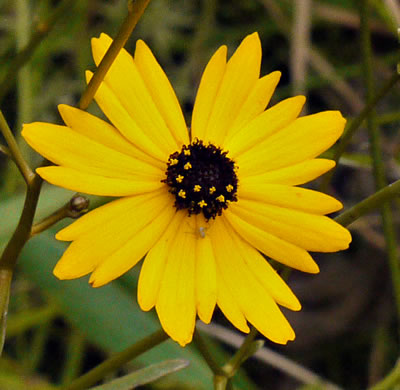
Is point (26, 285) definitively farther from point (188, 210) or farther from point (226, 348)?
point (188, 210)

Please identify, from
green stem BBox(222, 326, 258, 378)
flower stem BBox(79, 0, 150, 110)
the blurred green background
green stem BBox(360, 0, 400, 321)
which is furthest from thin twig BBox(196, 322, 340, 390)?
flower stem BBox(79, 0, 150, 110)

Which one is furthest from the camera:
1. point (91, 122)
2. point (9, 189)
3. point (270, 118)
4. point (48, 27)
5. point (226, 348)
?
point (226, 348)

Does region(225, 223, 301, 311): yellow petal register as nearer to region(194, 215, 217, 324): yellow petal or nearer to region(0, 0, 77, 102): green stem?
region(194, 215, 217, 324): yellow petal

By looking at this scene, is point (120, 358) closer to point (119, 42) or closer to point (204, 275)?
point (204, 275)

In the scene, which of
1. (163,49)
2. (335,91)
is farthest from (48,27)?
→ (335,91)

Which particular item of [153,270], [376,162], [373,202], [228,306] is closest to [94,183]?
[153,270]

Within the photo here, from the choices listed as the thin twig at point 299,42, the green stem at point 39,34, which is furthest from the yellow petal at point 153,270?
the thin twig at point 299,42
